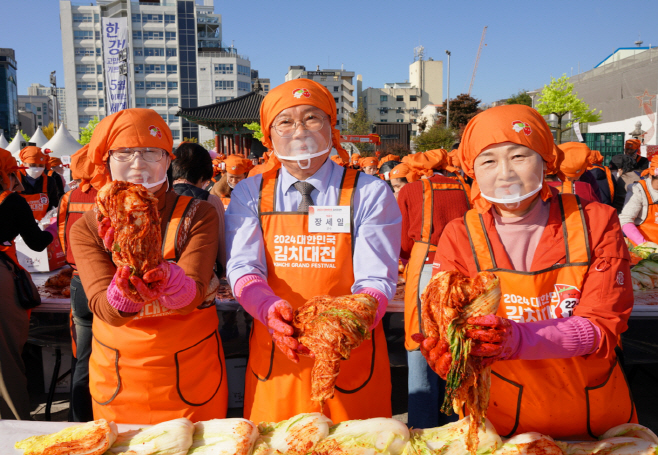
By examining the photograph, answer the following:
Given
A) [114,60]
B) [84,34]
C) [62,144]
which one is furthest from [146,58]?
[62,144]

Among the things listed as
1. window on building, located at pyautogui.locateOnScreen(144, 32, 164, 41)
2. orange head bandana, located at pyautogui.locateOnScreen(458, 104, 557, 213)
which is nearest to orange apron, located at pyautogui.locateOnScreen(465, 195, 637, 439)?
orange head bandana, located at pyautogui.locateOnScreen(458, 104, 557, 213)

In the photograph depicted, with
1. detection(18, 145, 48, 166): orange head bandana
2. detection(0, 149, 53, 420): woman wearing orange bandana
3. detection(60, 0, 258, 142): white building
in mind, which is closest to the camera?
detection(0, 149, 53, 420): woman wearing orange bandana

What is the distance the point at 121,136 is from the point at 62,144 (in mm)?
18432

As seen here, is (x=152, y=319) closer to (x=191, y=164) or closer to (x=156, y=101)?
(x=191, y=164)

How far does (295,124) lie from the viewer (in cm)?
216

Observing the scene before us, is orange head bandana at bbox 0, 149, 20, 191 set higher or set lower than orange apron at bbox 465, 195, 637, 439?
higher

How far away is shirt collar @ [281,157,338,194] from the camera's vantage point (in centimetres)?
219

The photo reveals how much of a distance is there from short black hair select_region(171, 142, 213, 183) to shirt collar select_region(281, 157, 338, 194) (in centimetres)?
192

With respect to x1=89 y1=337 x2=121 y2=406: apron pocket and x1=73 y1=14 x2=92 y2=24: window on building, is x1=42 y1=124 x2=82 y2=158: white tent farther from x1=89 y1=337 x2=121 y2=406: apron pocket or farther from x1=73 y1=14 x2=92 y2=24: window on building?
x1=73 y1=14 x2=92 y2=24: window on building

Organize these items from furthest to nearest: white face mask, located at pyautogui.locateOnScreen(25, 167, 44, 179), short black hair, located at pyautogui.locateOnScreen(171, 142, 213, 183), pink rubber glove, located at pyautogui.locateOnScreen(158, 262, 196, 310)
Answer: white face mask, located at pyautogui.locateOnScreen(25, 167, 44, 179), short black hair, located at pyautogui.locateOnScreen(171, 142, 213, 183), pink rubber glove, located at pyautogui.locateOnScreen(158, 262, 196, 310)

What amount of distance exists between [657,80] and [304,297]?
39.7 meters

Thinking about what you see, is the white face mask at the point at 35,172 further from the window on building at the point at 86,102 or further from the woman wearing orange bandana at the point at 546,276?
the window on building at the point at 86,102

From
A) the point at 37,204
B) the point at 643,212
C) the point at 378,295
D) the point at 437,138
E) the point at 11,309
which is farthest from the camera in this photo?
the point at 437,138

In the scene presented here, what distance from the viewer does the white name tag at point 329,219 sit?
2096 millimetres
